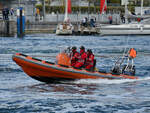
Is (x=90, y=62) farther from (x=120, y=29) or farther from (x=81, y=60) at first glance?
(x=120, y=29)

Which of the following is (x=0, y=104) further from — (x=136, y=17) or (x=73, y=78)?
(x=136, y=17)

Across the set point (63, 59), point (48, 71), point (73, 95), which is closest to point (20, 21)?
point (63, 59)

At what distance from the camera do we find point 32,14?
60.2m

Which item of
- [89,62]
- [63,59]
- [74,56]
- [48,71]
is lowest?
[48,71]

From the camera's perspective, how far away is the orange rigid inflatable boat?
20969 mm

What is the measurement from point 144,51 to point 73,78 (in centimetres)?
1702

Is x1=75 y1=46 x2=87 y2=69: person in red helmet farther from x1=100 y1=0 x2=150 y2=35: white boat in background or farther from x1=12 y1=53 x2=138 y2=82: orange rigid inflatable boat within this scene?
x1=100 y1=0 x2=150 y2=35: white boat in background

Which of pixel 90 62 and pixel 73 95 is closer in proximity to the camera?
pixel 73 95

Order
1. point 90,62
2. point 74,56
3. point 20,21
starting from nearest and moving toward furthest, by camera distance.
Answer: point 74,56, point 90,62, point 20,21

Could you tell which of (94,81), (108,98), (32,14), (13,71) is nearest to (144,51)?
(13,71)

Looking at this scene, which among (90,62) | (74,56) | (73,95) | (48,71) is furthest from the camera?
(90,62)

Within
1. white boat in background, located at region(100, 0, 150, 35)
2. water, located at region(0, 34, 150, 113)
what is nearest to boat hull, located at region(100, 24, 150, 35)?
white boat in background, located at region(100, 0, 150, 35)

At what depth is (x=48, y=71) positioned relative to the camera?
69.9ft

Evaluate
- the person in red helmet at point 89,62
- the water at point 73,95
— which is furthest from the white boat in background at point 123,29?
the person in red helmet at point 89,62
